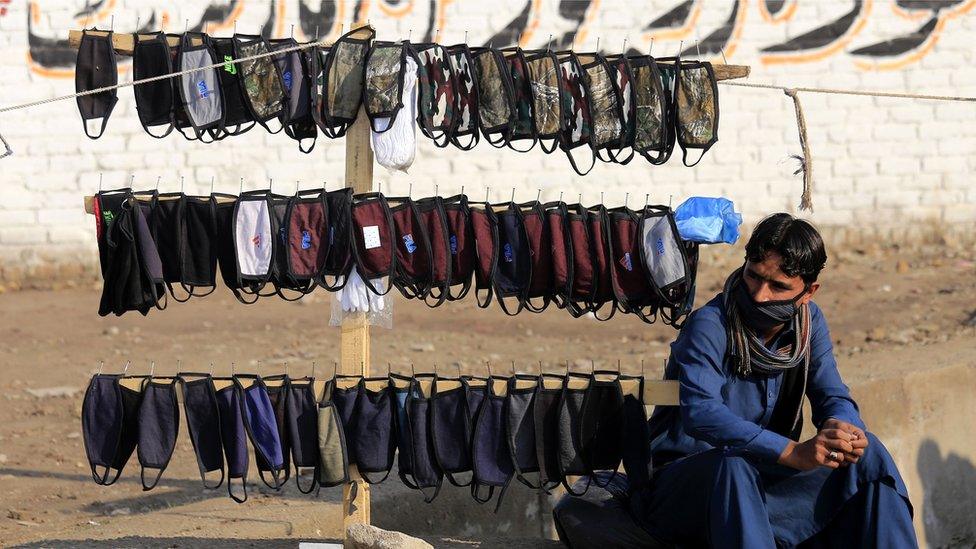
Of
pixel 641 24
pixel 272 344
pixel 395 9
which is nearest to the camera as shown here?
pixel 272 344

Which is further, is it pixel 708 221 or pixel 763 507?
pixel 708 221

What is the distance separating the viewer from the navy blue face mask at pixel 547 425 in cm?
396

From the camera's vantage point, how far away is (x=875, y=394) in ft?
18.9

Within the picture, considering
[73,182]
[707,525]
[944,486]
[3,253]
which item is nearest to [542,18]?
[73,182]

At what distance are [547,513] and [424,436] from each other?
5.34 ft

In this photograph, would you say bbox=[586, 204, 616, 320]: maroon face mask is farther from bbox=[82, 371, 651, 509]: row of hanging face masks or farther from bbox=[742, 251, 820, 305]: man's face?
bbox=[742, 251, 820, 305]: man's face

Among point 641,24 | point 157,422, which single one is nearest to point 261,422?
point 157,422

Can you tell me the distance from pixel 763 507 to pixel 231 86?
212 centimetres

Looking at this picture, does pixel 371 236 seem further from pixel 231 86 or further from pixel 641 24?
pixel 641 24

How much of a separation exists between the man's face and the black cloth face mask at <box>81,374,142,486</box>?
6.31ft

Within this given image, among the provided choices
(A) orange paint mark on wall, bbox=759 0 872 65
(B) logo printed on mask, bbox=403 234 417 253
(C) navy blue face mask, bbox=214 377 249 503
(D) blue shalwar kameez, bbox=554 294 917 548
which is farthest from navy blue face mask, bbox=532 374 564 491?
(A) orange paint mark on wall, bbox=759 0 872 65

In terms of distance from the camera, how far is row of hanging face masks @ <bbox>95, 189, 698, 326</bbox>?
3873 mm

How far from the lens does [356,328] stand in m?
4.06

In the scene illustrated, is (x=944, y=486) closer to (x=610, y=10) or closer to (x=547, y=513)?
(x=547, y=513)
